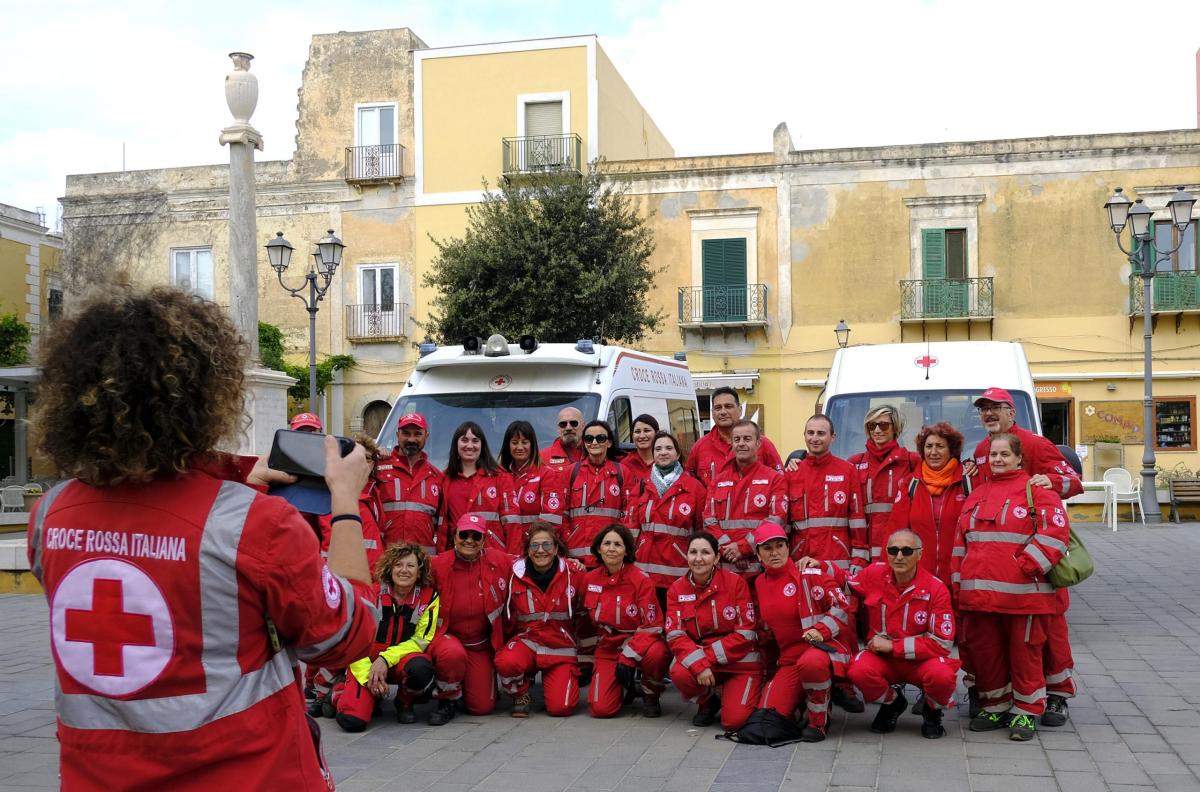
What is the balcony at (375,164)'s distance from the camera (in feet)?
94.7

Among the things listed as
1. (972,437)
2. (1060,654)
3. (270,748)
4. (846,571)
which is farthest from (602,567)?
(270,748)

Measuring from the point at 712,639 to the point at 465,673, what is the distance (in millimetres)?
1521

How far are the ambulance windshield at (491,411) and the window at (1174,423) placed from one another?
21.2m

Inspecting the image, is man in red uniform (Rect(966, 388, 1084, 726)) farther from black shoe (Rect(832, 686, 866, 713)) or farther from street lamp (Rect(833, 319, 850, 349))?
street lamp (Rect(833, 319, 850, 349))

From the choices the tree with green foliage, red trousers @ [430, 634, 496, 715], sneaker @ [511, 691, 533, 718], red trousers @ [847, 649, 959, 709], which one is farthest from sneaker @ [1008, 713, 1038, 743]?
the tree with green foliage

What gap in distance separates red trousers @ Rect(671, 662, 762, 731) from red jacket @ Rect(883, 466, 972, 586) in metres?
1.41

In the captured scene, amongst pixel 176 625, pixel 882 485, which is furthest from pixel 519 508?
pixel 176 625

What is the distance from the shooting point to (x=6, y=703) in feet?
23.7

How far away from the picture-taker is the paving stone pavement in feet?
17.8

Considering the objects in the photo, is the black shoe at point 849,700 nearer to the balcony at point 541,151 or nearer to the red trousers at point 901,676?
the red trousers at point 901,676

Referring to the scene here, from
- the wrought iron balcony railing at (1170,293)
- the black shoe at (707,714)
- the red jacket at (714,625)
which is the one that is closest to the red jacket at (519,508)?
the red jacket at (714,625)

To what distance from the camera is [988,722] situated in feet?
20.9

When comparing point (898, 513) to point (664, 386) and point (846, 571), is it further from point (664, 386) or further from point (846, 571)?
point (664, 386)

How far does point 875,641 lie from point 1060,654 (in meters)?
1.08
